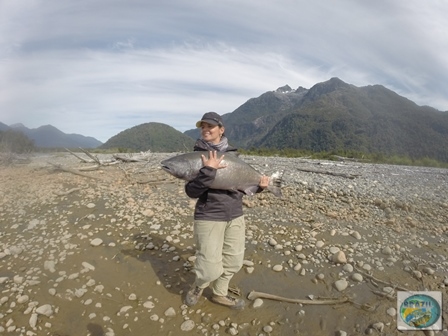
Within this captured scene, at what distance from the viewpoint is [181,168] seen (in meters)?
3.35

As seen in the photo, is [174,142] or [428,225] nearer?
[428,225]

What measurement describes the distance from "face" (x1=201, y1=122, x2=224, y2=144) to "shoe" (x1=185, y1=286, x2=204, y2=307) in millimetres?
2015

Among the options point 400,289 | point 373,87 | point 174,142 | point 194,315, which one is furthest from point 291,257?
point 373,87

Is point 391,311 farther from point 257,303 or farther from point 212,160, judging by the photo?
point 212,160

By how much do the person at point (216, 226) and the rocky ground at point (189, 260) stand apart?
41 centimetres

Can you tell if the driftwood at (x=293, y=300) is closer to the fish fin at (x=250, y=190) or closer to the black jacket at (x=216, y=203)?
the black jacket at (x=216, y=203)

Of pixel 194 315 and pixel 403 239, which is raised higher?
pixel 403 239

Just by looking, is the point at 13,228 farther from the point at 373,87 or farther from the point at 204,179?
the point at 373,87

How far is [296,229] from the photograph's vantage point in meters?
6.19

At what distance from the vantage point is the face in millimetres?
3587

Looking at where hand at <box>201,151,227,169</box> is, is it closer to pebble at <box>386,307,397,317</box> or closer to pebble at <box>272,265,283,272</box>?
pebble at <box>272,265,283,272</box>

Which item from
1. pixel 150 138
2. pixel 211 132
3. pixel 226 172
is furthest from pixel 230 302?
pixel 150 138

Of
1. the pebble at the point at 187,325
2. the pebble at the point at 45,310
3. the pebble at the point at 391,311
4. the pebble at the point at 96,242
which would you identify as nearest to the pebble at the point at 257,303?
the pebble at the point at 187,325

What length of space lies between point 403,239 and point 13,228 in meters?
8.10
